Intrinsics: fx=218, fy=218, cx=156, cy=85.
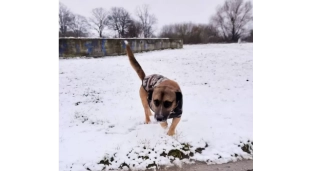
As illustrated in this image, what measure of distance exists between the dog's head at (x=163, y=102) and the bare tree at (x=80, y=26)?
56.0 feet

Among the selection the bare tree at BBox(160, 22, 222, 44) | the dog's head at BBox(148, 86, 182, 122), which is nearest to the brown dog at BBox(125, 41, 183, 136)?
the dog's head at BBox(148, 86, 182, 122)

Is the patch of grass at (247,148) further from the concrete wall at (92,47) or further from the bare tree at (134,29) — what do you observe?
the bare tree at (134,29)

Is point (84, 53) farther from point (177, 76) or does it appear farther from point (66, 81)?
point (177, 76)

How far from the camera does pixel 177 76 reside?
35.4 ft

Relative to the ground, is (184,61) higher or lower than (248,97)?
higher

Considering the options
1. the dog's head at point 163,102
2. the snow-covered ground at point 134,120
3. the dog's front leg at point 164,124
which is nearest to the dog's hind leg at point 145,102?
the snow-covered ground at point 134,120

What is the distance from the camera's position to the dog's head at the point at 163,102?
358cm

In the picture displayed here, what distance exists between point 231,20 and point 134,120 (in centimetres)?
2100

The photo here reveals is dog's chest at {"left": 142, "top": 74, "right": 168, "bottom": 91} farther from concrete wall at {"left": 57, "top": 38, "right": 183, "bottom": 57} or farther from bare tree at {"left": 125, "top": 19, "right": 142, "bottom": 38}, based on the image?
bare tree at {"left": 125, "top": 19, "right": 142, "bottom": 38}
